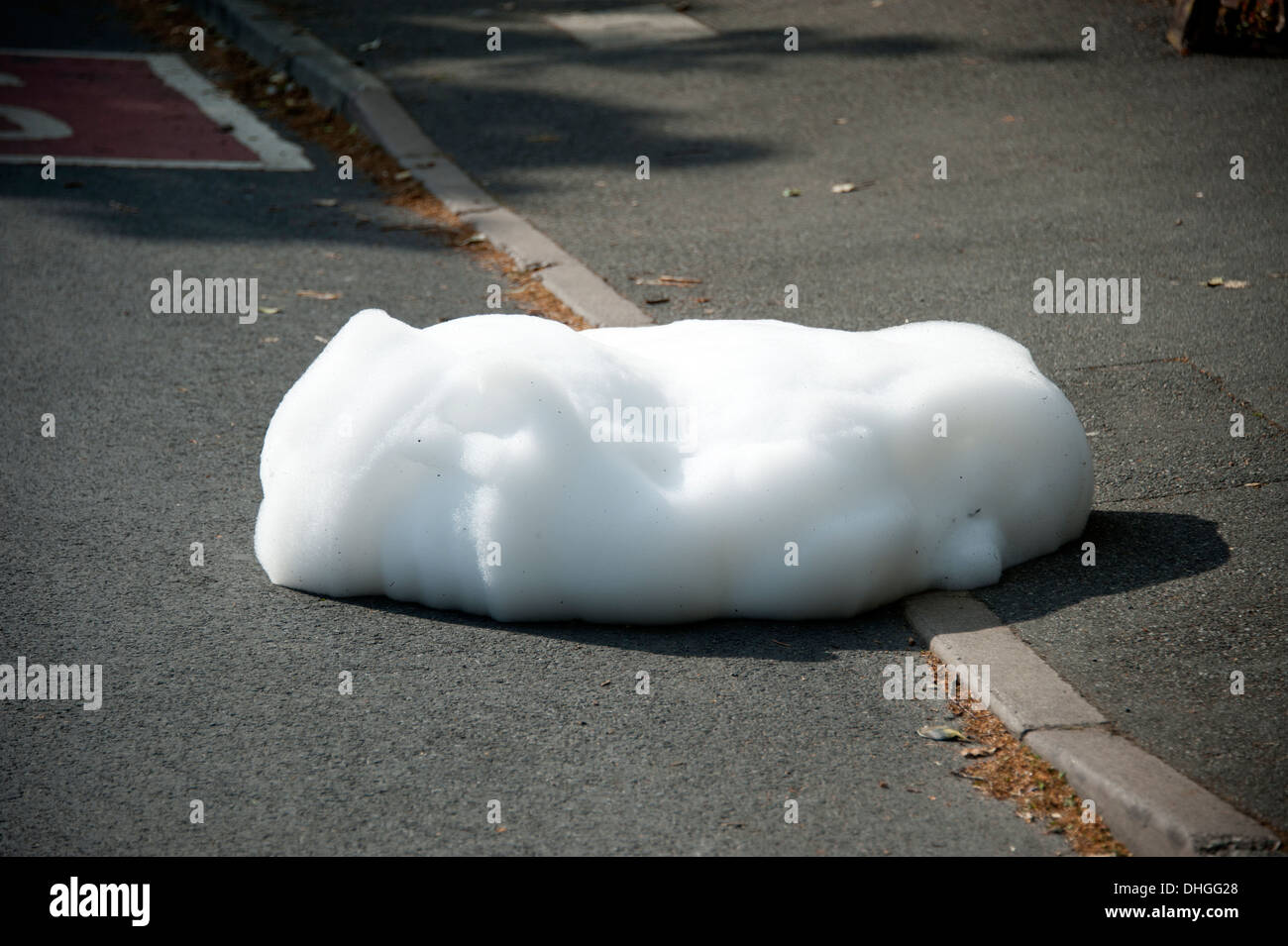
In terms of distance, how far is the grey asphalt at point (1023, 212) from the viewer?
367cm

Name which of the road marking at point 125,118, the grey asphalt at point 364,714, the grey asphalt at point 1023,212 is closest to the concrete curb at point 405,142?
the grey asphalt at point 1023,212

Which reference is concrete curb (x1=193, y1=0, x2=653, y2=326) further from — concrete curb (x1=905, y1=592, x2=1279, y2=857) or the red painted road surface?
concrete curb (x1=905, y1=592, x2=1279, y2=857)

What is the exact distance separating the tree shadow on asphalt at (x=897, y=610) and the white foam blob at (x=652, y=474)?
0.04 m

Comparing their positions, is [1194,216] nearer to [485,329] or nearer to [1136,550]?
[1136,550]

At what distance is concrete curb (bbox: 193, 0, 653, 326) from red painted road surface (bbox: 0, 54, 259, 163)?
0.85 metres

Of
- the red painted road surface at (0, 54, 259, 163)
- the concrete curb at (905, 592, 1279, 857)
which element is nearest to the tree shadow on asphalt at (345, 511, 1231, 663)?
the concrete curb at (905, 592, 1279, 857)

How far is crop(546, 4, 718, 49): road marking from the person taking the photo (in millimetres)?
10484

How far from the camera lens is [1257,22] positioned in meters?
9.01

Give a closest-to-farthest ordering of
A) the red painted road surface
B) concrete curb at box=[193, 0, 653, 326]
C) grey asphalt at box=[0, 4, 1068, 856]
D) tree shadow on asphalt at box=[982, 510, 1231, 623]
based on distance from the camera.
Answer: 1. grey asphalt at box=[0, 4, 1068, 856]
2. tree shadow on asphalt at box=[982, 510, 1231, 623]
3. concrete curb at box=[193, 0, 653, 326]
4. the red painted road surface

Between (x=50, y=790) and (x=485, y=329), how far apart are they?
5.56 feet

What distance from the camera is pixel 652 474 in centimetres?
365

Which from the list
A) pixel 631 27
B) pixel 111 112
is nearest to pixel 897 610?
pixel 111 112

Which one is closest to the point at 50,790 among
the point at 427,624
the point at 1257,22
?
the point at 427,624

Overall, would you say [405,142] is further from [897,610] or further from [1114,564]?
[1114,564]
